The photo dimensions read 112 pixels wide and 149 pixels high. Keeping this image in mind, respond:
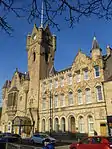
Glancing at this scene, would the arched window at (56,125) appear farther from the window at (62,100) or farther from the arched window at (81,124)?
the arched window at (81,124)

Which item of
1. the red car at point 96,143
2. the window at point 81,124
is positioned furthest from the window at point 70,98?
the red car at point 96,143

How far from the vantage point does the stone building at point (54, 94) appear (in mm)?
33250

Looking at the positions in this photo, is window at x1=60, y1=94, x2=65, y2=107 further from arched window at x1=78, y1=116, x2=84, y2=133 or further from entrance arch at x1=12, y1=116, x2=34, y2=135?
entrance arch at x1=12, y1=116, x2=34, y2=135

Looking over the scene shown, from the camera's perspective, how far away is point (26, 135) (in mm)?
42062

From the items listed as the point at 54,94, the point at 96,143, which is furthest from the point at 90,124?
the point at 96,143

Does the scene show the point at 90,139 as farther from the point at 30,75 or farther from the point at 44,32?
the point at 44,32

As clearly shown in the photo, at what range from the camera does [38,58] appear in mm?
48562

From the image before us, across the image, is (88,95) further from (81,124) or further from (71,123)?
(71,123)

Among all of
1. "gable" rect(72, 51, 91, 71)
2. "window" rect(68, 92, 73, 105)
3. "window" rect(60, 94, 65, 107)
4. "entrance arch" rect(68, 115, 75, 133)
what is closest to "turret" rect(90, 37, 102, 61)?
"gable" rect(72, 51, 91, 71)

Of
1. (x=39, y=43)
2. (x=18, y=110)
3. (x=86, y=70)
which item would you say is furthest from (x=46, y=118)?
(x=39, y=43)

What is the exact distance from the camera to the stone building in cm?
3325

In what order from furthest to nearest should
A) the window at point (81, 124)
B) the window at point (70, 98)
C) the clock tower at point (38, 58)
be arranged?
the clock tower at point (38, 58), the window at point (70, 98), the window at point (81, 124)

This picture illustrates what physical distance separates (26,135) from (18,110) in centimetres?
840

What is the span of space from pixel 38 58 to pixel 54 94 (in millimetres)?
12103
